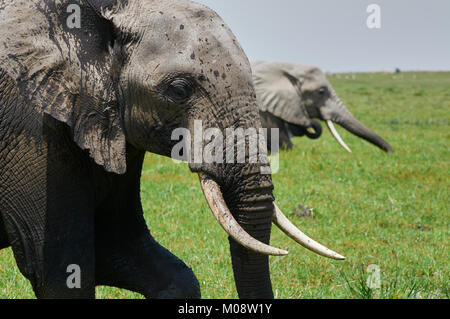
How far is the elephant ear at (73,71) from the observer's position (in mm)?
3223

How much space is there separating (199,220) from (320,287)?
220 cm

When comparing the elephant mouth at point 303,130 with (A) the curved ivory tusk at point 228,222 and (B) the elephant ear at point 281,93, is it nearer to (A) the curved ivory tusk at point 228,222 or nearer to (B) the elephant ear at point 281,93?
(B) the elephant ear at point 281,93

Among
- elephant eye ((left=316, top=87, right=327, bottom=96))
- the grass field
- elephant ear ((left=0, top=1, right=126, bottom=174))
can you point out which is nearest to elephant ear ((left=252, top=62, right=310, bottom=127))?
elephant eye ((left=316, top=87, right=327, bottom=96))

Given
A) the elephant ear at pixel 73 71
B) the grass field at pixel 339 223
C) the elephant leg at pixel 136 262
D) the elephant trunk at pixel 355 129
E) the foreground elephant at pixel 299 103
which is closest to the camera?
the elephant ear at pixel 73 71

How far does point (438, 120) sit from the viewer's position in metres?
18.1

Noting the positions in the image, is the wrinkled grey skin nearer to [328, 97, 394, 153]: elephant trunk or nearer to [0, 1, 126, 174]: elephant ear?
[0, 1, 126, 174]: elephant ear

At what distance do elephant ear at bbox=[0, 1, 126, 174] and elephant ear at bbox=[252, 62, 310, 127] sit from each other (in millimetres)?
9267

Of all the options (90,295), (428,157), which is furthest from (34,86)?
(428,157)

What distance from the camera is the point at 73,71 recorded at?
10.6ft

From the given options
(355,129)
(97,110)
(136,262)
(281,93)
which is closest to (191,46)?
(97,110)

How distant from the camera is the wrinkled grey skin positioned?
10.4 ft

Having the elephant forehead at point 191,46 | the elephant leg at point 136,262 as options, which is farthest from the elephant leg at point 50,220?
the elephant forehead at point 191,46

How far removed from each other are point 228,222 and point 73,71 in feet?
3.27

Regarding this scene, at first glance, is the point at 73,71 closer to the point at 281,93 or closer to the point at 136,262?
the point at 136,262
